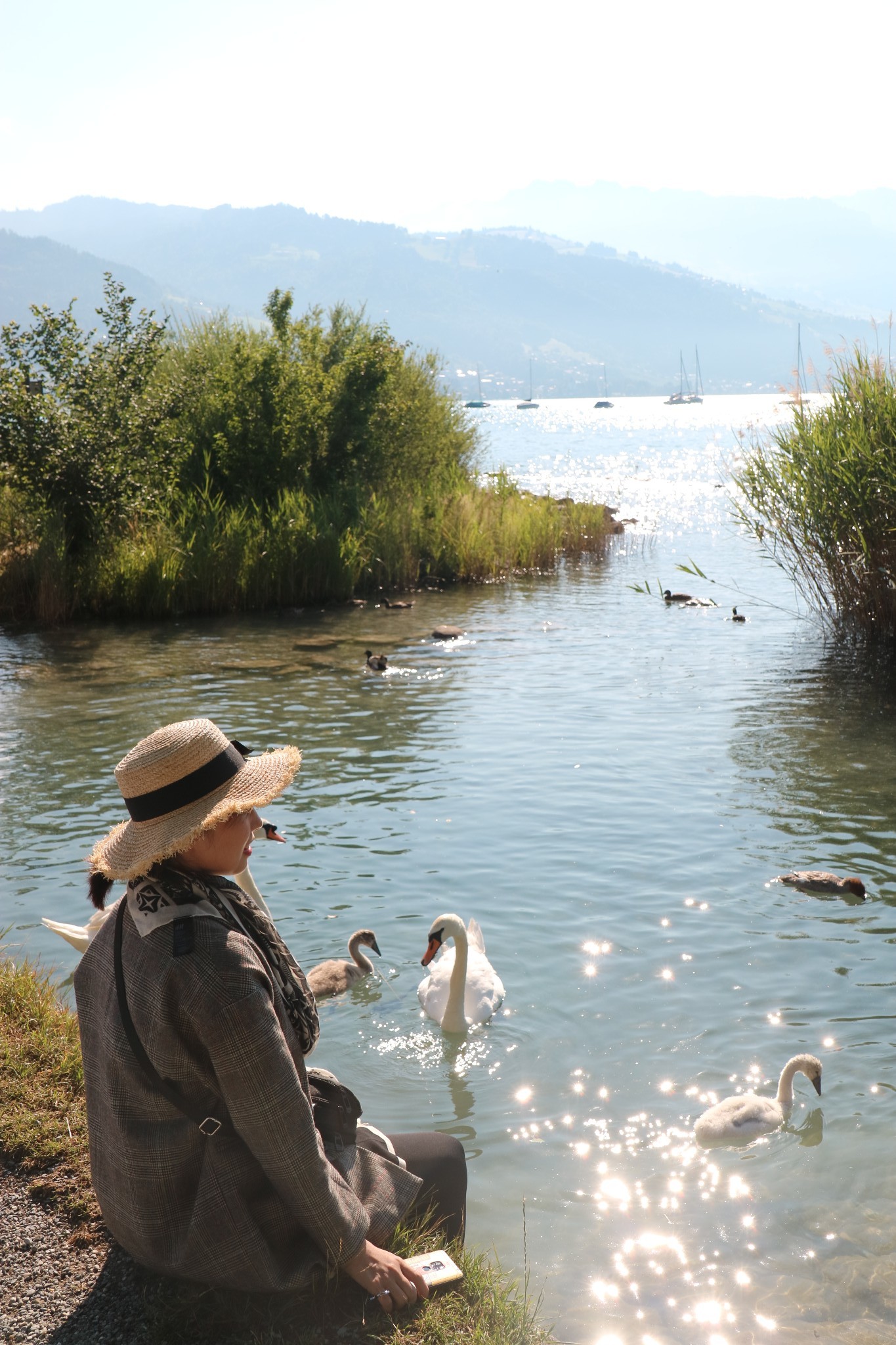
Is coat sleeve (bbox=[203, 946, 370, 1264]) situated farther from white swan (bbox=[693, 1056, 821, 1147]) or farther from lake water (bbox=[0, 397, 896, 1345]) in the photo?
white swan (bbox=[693, 1056, 821, 1147])

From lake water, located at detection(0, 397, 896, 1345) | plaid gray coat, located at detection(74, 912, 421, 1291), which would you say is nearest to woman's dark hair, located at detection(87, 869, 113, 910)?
plaid gray coat, located at detection(74, 912, 421, 1291)

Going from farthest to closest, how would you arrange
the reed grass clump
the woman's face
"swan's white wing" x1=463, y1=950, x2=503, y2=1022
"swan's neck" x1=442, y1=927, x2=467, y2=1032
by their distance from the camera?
the reed grass clump < "swan's white wing" x1=463, y1=950, x2=503, y2=1022 < "swan's neck" x1=442, y1=927, x2=467, y2=1032 < the woman's face

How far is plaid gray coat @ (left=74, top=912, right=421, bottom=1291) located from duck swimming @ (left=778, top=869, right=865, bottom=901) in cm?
641

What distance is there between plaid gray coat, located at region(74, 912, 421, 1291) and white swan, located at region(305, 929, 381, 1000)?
371 cm

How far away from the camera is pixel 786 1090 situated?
6.00 meters

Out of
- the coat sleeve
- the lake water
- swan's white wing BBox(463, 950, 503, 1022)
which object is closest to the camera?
the coat sleeve

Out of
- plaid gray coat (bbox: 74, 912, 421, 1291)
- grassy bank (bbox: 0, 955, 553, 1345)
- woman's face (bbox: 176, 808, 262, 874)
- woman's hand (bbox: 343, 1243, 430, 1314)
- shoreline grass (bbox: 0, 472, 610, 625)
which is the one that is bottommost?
grassy bank (bbox: 0, 955, 553, 1345)

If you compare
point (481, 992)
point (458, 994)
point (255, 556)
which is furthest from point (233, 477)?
point (458, 994)

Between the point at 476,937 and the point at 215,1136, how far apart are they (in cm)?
491

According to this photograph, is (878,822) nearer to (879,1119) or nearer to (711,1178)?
(879,1119)

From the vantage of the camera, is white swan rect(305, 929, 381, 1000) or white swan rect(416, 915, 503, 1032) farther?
white swan rect(305, 929, 381, 1000)

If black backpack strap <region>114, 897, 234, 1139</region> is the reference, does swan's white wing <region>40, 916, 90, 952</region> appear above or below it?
below

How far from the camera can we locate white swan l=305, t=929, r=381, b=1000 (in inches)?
287

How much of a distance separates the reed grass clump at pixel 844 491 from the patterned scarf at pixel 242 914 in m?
14.4
